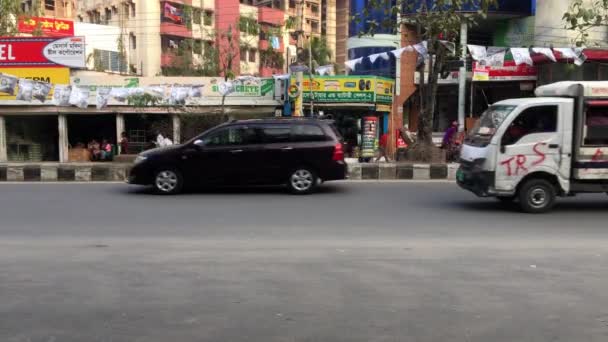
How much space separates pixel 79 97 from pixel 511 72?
1857cm

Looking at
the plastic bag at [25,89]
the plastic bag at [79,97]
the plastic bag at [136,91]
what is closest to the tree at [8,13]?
the plastic bag at [25,89]

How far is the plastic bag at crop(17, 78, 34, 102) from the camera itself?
75.9 ft

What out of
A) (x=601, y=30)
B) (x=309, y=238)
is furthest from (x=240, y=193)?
(x=601, y=30)

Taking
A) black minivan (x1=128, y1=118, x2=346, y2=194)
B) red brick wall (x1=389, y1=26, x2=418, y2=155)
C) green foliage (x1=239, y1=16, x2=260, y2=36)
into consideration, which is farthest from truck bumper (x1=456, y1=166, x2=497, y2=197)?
green foliage (x1=239, y1=16, x2=260, y2=36)

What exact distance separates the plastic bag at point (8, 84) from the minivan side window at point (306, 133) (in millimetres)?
17380

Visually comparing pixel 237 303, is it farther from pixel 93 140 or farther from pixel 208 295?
pixel 93 140

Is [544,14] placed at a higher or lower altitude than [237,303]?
higher

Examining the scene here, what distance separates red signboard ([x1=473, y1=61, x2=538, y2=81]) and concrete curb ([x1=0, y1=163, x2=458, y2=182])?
10759 millimetres

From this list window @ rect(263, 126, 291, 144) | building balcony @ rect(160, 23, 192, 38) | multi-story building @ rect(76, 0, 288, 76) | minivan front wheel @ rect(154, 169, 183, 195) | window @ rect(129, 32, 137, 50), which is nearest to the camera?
minivan front wheel @ rect(154, 169, 183, 195)

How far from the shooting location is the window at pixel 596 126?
28.7 ft

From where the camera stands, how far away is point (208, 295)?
4.73m

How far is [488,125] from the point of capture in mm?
9133

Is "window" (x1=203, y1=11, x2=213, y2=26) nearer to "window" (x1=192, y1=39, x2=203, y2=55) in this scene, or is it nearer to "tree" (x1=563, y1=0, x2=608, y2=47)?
"window" (x1=192, y1=39, x2=203, y2=55)

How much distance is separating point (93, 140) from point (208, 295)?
899 inches
